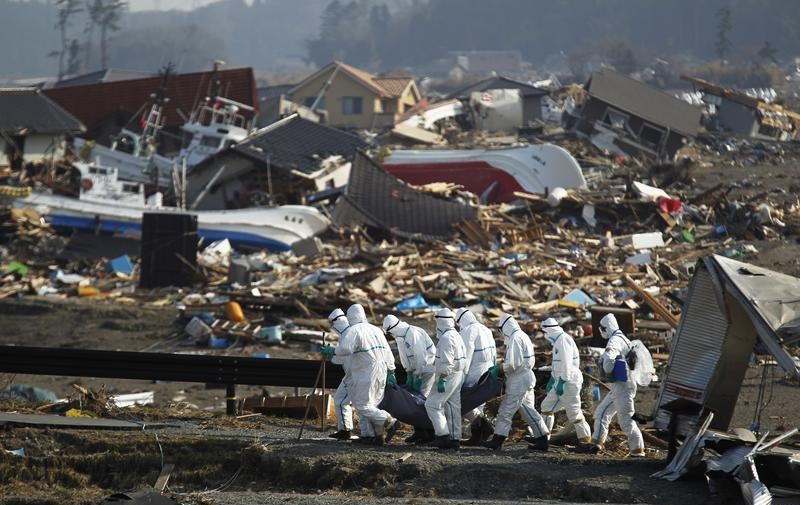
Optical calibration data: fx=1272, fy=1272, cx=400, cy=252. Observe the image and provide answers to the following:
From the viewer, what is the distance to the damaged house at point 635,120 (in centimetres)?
5097

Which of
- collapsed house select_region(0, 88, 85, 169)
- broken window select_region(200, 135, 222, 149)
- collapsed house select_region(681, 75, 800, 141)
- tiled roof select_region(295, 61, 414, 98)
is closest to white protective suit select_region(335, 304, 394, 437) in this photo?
broken window select_region(200, 135, 222, 149)

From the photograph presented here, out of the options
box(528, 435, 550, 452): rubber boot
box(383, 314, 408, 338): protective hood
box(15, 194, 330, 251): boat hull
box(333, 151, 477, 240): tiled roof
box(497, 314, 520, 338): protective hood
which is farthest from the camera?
box(15, 194, 330, 251): boat hull

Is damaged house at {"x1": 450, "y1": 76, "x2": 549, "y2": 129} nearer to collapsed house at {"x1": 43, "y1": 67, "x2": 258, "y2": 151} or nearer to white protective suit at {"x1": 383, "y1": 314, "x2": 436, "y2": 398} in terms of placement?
collapsed house at {"x1": 43, "y1": 67, "x2": 258, "y2": 151}

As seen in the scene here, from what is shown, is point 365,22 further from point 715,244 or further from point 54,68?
point 715,244

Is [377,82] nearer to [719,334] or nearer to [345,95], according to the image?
[345,95]

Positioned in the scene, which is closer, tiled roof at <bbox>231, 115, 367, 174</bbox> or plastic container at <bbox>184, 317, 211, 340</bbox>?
plastic container at <bbox>184, 317, 211, 340</bbox>

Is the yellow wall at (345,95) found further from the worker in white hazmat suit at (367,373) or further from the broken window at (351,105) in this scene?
the worker in white hazmat suit at (367,373)

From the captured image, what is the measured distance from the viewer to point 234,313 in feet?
80.1

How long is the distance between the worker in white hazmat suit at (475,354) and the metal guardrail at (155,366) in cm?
178

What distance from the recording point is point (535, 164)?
38.2 meters

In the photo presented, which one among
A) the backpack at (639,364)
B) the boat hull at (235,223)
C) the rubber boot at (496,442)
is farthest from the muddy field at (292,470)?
the boat hull at (235,223)

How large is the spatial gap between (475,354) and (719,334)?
2.63 m

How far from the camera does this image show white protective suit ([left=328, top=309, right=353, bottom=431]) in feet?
44.8

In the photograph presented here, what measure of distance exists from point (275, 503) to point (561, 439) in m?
4.24
